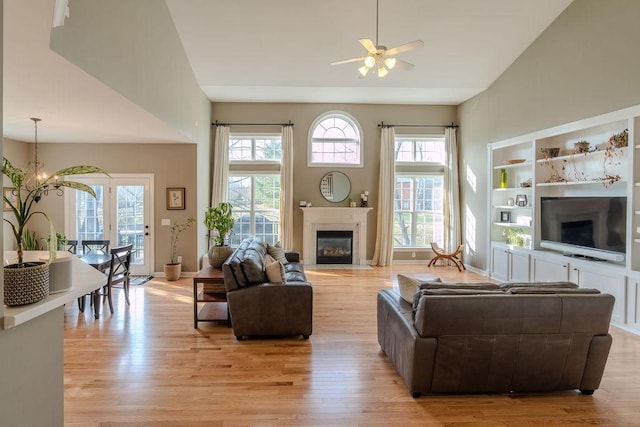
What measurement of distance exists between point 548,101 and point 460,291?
A: 4.47 metres

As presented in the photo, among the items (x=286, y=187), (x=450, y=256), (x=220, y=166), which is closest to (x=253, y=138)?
(x=220, y=166)

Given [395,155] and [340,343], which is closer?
[340,343]

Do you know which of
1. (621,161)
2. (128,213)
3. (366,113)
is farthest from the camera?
(366,113)

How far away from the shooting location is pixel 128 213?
6.70 meters

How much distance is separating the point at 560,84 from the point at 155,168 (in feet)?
23.5

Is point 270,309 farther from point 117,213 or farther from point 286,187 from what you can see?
point 117,213

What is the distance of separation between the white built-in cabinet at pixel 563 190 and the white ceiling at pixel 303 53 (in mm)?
1758

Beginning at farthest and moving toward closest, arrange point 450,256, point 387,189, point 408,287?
point 387,189
point 450,256
point 408,287

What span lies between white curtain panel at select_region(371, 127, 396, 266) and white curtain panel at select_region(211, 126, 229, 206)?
360 cm

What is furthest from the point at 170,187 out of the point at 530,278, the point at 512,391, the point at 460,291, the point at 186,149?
the point at 530,278

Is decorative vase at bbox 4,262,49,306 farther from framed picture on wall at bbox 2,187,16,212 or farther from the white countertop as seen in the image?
framed picture on wall at bbox 2,187,16,212

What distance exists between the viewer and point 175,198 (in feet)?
22.1

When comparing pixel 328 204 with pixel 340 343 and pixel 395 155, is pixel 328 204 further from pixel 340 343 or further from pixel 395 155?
pixel 340 343

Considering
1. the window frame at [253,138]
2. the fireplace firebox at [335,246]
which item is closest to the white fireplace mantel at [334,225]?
the fireplace firebox at [335,246]
